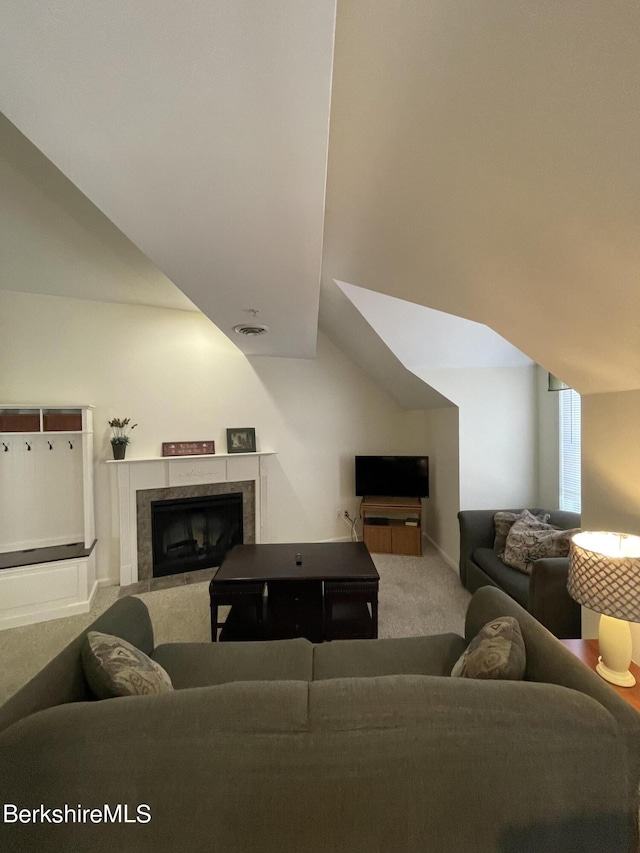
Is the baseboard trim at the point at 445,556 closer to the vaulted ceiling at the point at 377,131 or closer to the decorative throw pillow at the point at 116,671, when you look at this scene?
the vaulted ceiling at the point at 377,131

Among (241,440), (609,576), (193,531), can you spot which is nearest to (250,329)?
(241,440)

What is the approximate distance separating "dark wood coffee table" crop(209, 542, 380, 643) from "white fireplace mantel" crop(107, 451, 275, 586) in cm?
139

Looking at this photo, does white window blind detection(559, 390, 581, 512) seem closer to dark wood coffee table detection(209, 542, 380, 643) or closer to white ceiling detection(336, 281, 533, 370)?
white ceiling detection(336, 281, 533, 370)

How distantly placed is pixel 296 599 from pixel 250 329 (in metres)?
2.22

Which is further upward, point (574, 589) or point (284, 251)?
point (284, 251)

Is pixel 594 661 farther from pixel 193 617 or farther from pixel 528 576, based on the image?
pixel 193 617

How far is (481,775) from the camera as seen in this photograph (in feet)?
2.81

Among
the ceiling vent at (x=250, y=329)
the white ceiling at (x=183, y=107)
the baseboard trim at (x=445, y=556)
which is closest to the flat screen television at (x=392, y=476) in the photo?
the baseboard trim at (x=445, y=556)

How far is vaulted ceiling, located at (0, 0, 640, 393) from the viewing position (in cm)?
68

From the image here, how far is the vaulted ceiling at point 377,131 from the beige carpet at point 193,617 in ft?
7.25

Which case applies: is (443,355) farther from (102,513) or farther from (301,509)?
(102,513)

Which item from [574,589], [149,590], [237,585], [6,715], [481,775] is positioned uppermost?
[574,589]

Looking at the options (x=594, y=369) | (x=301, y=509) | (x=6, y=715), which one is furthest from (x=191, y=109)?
(x=301, y=509)

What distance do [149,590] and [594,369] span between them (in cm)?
395
